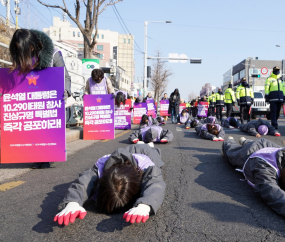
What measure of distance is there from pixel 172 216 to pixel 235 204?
67cm

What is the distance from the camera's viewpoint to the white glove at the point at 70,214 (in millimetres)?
2188

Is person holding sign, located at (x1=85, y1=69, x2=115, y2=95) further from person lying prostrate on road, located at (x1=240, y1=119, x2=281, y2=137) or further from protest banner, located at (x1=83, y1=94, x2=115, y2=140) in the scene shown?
person lying prostrate on road, located at (x1=240, y1=119, x2=281, y2=137)

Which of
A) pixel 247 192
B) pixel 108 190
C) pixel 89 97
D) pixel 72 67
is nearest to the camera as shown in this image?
pixel 108 190

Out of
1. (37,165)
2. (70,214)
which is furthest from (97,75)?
(70,214)

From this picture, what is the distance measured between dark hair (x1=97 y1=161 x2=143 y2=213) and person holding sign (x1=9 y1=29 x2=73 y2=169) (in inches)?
86.1

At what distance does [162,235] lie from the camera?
2.19m

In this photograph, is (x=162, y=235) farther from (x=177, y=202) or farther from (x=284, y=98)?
(x=284, y=98)

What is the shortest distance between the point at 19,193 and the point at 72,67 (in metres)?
17.9

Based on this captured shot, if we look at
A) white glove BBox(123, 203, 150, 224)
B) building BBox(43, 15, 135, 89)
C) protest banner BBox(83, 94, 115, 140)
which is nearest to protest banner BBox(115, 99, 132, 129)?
protest banner BBox(83, 94, 115, 140)

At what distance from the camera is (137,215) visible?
213 cm

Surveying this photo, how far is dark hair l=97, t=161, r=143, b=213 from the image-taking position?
241cm

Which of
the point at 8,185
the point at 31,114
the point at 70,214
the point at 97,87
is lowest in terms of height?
the point at 8,185

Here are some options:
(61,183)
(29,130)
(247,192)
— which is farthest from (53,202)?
(247,192)

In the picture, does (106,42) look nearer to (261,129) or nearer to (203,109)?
(203,109)
